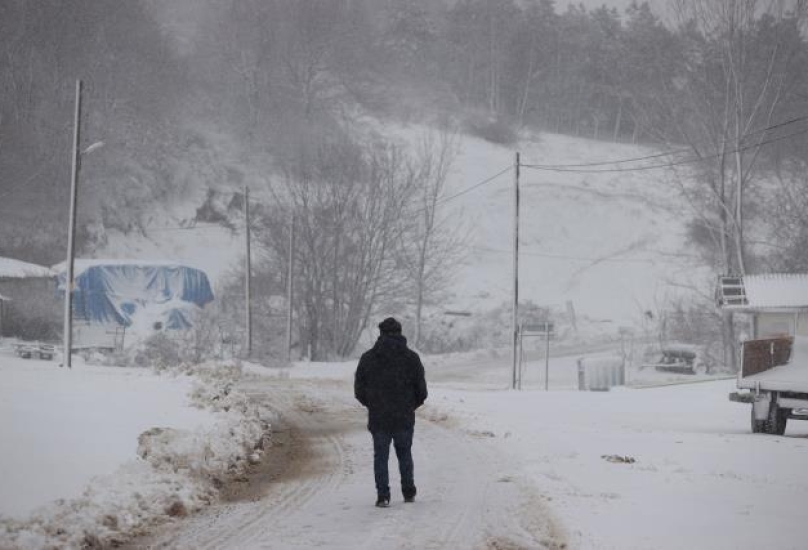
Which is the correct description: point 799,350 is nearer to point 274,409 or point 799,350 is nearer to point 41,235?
point 274,409

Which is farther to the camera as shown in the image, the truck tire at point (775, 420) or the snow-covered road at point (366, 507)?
the truck tire at point (775, 420)

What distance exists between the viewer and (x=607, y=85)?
112 m

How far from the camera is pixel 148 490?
9.20 metres

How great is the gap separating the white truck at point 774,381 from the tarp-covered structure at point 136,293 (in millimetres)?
34879

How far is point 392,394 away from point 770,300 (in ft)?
77.6

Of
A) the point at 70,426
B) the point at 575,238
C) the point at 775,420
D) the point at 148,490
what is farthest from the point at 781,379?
the point at 575,238

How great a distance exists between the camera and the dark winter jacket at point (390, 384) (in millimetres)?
9570

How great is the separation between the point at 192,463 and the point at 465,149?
83.2 meters

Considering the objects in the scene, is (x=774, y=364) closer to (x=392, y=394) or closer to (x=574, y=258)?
(x=392, y=394)

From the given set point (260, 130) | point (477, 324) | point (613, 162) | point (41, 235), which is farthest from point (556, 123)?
point (41, 235)

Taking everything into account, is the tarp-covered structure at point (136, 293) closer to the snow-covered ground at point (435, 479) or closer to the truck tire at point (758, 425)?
the snow-covered ground at point (435, 479)

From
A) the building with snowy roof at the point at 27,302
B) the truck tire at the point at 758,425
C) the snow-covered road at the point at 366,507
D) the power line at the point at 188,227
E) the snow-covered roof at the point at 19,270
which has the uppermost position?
the power line at the point at 188,227

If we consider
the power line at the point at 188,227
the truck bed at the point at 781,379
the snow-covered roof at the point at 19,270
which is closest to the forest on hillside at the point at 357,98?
the power line at the point at 188,227

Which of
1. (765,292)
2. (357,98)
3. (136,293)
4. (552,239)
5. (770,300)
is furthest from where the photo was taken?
(357,98)
